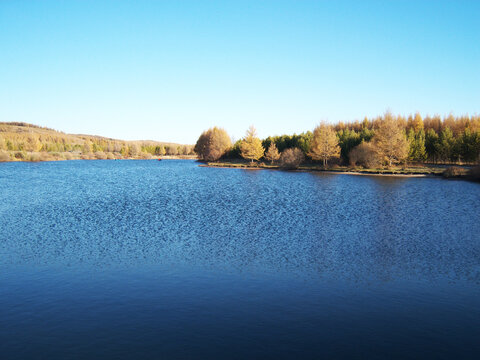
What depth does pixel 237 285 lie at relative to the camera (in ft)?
47.7

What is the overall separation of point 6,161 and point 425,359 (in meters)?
165

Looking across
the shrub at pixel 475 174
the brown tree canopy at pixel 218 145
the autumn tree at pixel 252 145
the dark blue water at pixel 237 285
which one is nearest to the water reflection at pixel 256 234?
the dark blue water at pixel 237 285

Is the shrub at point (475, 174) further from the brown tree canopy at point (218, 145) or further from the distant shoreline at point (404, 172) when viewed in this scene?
the brown tree canopy at point (218, 145)

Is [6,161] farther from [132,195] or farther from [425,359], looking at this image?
[425,359]

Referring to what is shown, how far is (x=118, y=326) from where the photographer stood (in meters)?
11.1

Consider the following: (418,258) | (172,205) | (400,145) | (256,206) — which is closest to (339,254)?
(418,258)

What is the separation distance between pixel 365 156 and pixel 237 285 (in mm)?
73923

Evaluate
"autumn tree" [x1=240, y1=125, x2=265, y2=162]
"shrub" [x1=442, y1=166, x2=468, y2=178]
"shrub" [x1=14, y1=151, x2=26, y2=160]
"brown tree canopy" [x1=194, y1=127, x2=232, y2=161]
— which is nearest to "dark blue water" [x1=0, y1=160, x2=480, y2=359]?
"shrub" [x1=442, y1=166, x2=468, y2=178]

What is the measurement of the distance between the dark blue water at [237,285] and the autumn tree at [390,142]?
50.5 m

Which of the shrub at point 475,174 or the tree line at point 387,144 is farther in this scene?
the tree line at point 387,144

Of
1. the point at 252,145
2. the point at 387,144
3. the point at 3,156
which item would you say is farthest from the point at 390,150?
the point at 3,156

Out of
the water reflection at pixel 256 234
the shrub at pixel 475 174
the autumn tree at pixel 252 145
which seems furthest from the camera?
the autumn tree at pixel 252 145

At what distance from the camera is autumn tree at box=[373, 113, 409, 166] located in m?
76.6

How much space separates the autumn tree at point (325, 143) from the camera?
8819cm
